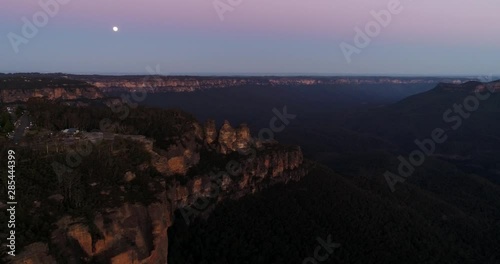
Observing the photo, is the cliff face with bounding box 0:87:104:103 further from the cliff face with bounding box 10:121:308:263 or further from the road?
the cliff face with bounding box 10:121:308:263

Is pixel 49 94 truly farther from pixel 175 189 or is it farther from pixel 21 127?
pixel 175 189

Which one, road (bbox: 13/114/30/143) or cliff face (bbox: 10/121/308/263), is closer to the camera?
cliff face (bbox: 10/121/308/263)

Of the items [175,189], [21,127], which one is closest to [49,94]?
[21,127]

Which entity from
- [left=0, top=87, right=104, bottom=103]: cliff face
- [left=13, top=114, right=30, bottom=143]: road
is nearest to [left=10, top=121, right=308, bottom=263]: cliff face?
[left=13, top=114, right=30, bottom=143]: road

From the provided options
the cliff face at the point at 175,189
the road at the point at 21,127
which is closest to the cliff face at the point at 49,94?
the road at the point at 21,127

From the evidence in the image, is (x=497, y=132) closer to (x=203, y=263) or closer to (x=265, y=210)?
(x=265, y=210)

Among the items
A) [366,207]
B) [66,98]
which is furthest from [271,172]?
[66,98]
